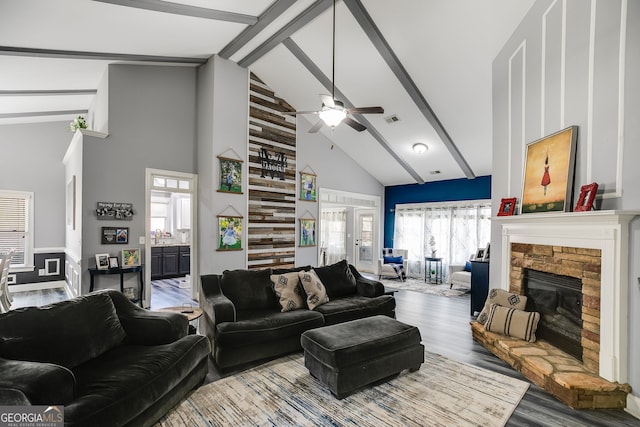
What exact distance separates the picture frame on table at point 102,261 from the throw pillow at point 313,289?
3.03 m

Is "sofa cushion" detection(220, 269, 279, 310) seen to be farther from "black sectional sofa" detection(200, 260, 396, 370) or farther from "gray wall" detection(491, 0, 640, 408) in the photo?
"gray wall" detection(491, 0, 640, 408)

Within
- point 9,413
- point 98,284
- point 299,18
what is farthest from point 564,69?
point 98,284

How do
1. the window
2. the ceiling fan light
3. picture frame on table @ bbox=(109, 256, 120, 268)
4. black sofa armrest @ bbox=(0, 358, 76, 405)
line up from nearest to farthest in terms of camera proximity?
black sofa armrest @ bbox=(0, 358, 76, 405)
the ceiling fan light
picture frame on table @ bbox=(109, 256, 120, 268)
the window

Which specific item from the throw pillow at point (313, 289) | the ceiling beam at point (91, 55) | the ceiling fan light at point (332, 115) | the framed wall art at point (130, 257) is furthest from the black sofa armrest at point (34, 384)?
the ceiling beam at point (91, 55)

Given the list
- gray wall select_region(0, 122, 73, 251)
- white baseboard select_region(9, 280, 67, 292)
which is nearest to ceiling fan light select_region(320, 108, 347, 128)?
gray wall select_region(0, 122, 73, 251)

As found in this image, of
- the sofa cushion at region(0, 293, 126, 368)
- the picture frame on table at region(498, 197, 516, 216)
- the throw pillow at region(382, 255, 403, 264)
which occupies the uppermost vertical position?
the picture frame on table at region(498, 197, 516, 216)

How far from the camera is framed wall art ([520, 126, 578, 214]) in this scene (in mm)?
2941

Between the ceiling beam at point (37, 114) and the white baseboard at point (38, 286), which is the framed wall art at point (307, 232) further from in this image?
the ceiling beam at point (37, 114)

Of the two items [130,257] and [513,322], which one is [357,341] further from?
[130,257]

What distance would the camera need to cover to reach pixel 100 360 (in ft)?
7.30

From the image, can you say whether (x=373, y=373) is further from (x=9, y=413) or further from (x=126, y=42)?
(x=126, y=42)

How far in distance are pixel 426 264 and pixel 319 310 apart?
5309 mm

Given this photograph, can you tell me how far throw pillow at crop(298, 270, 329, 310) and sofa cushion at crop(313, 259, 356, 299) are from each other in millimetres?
325

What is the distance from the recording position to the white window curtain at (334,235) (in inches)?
391
